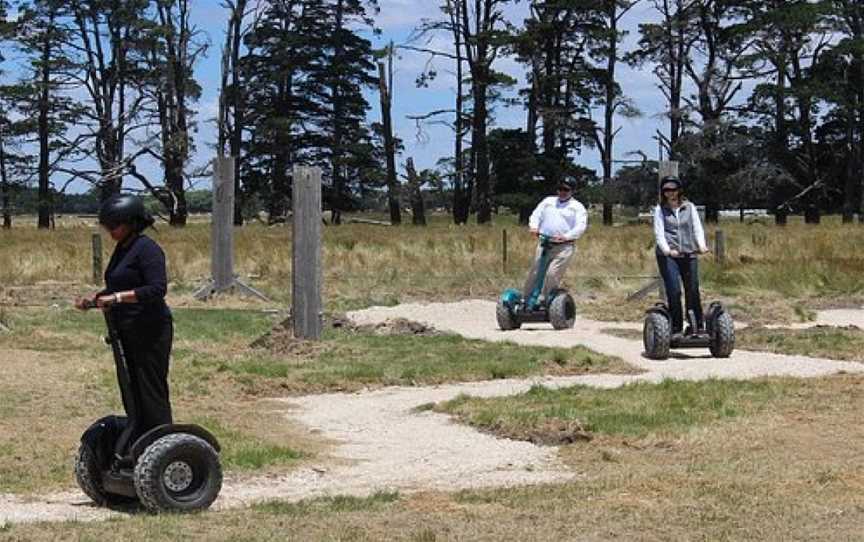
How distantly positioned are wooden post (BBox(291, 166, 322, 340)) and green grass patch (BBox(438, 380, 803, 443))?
4499 mm

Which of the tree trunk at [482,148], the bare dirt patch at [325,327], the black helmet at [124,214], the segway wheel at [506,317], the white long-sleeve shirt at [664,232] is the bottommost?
the bare dirt patch at [325,327]

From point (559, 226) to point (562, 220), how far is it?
8cm

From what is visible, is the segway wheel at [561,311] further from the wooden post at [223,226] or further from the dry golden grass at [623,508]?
the dry golden grass at [623,508]

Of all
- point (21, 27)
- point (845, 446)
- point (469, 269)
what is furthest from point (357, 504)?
point (21, 27)

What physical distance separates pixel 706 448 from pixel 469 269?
17.0 metres

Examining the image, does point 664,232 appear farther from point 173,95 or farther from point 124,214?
point 173,95

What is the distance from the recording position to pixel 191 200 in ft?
198

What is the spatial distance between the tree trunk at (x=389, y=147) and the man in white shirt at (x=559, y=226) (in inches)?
1385

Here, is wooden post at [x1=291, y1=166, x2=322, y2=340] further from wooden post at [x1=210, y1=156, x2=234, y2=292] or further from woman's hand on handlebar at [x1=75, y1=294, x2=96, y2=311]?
woman's hand on handlebar at [x1=75, y1=294, x2=96, y2=311]

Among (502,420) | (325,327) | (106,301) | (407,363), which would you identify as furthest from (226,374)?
(106,301)

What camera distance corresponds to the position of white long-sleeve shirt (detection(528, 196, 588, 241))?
15.4 m

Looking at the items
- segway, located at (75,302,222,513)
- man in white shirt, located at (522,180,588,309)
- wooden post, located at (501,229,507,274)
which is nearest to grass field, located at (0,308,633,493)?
segway, located at (75,302,222,513)

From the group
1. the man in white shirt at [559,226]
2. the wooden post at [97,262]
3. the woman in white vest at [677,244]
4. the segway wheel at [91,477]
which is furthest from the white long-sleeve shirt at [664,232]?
the wooden post at [97,262]

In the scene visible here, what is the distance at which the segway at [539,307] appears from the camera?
15523 mm
